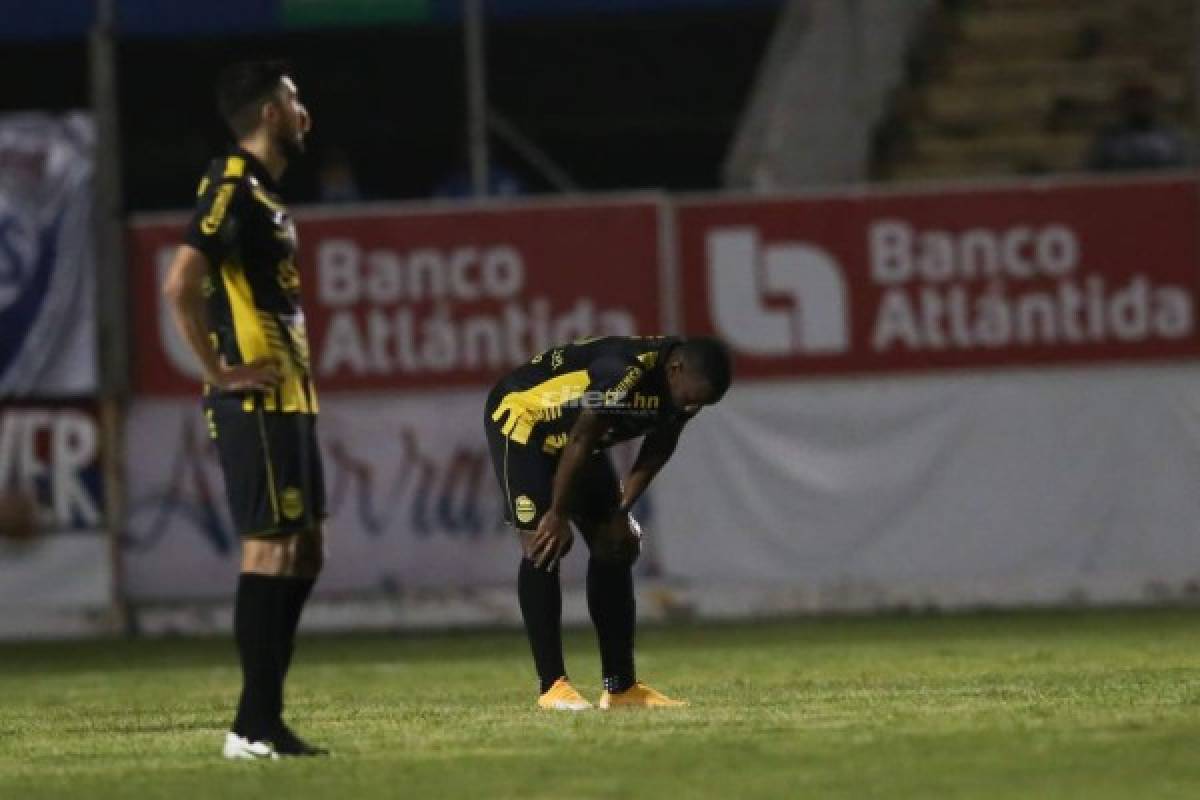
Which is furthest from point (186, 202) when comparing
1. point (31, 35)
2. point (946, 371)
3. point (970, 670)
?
point (970, 670)

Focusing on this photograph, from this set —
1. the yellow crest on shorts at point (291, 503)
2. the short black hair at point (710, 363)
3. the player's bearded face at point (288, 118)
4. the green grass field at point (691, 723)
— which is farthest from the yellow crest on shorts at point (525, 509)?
the player's bearded face at point (288, 118)

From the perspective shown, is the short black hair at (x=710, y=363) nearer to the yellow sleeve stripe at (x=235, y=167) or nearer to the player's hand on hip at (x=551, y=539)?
the player's hand on hip at (x=551, y=539)

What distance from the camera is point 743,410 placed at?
63.7ft

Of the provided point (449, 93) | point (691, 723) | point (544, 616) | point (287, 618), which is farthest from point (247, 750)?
point (449, 93)

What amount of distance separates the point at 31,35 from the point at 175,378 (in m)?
2.85

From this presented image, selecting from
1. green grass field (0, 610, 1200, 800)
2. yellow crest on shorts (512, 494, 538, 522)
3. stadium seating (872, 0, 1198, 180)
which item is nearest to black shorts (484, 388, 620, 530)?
yellow crest on shorts (512, 494, 538, 522)

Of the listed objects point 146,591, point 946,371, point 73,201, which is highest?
point 73,201

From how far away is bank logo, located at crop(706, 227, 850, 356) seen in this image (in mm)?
19344

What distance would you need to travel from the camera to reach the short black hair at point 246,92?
380 inches

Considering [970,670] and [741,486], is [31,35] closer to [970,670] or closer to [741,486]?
[741,486]

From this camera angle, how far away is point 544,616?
1159 centimetres

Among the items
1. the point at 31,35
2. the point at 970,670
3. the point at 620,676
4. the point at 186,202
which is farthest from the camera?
the point at 186,202

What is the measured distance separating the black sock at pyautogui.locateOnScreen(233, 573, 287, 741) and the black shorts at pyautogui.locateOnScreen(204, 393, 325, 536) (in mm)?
206

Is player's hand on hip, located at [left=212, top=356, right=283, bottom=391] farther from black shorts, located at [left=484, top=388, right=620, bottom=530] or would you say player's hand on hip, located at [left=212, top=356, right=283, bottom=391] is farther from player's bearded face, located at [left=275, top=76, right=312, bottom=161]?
black shorts, located at [left=484, top=388, right=620, bottom=530]
